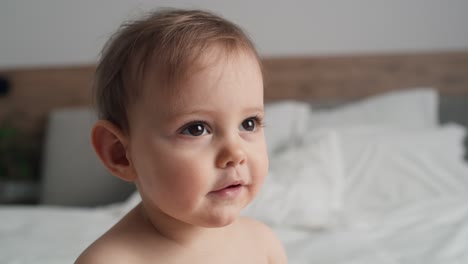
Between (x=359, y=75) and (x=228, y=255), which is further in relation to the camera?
(x=359, y=75)

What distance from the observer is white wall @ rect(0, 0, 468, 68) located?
2240 mm

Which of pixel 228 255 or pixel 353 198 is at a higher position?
pixel 228 255

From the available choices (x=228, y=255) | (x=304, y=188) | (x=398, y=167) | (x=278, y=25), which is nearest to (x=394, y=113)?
(x=398, y=167)

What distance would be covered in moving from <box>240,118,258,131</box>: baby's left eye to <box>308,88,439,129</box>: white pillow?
50.8 inches

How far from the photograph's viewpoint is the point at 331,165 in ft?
5.40

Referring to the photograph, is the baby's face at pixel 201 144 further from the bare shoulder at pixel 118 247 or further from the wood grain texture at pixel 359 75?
the wood grain texture at pixel 359 75

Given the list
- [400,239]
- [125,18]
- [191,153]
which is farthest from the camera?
[125,18]

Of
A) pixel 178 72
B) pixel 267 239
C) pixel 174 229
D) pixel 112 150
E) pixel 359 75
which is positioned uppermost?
pixel 178 72

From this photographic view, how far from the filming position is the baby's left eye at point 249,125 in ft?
2.22

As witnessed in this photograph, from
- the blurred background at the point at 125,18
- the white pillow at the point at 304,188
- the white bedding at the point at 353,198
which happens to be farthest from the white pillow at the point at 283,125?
the blurred background at the point at 125,18

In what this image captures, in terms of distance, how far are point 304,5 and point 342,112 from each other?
644mm

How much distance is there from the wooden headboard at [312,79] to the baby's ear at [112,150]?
157cm

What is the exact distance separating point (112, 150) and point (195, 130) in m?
0.17

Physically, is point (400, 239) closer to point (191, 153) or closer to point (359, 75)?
point (191, 153)
